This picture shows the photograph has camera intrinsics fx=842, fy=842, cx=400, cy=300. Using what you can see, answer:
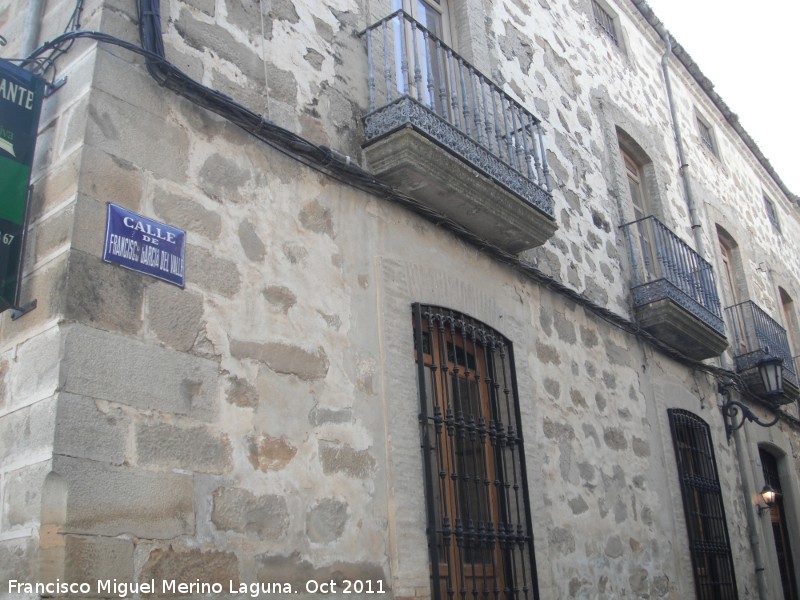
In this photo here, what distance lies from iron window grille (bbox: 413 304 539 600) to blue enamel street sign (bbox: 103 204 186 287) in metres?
1.61

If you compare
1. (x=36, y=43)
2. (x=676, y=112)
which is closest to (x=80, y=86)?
(x=36, y=43)

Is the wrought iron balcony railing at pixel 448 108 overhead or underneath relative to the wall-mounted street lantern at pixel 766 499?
overhead

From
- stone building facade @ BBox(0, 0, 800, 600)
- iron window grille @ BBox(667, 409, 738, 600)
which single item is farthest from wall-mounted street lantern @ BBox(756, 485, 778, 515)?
iron window grille @ BBox(667, 409, 738, 600)

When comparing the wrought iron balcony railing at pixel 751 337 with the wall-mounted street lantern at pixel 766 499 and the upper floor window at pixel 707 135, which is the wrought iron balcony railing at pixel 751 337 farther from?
the upper floor window at pixel 707 135

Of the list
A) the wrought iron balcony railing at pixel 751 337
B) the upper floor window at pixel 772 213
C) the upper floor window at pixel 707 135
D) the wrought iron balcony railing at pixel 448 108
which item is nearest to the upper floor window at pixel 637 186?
the wrought iron balcony railing at pixel 751 337

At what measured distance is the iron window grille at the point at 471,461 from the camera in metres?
4.48

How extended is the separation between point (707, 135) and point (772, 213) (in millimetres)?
3235

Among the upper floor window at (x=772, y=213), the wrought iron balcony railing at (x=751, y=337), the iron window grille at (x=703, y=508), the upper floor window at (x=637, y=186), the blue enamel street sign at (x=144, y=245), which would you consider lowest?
the iron window grille at (x=703, y=508)

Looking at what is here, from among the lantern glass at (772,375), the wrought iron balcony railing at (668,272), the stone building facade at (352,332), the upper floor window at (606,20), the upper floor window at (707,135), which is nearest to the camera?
the stone building facade at (352,332)

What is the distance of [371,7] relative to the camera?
5.36 metres

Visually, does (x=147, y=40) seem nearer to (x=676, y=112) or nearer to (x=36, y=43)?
(x=36, y=43)

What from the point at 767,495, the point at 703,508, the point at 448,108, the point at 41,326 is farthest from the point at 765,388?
the point at 41,326

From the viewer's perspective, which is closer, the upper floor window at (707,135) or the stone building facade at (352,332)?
the stone building facade at (352,332)

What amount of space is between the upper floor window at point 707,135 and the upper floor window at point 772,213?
2.55 meters
